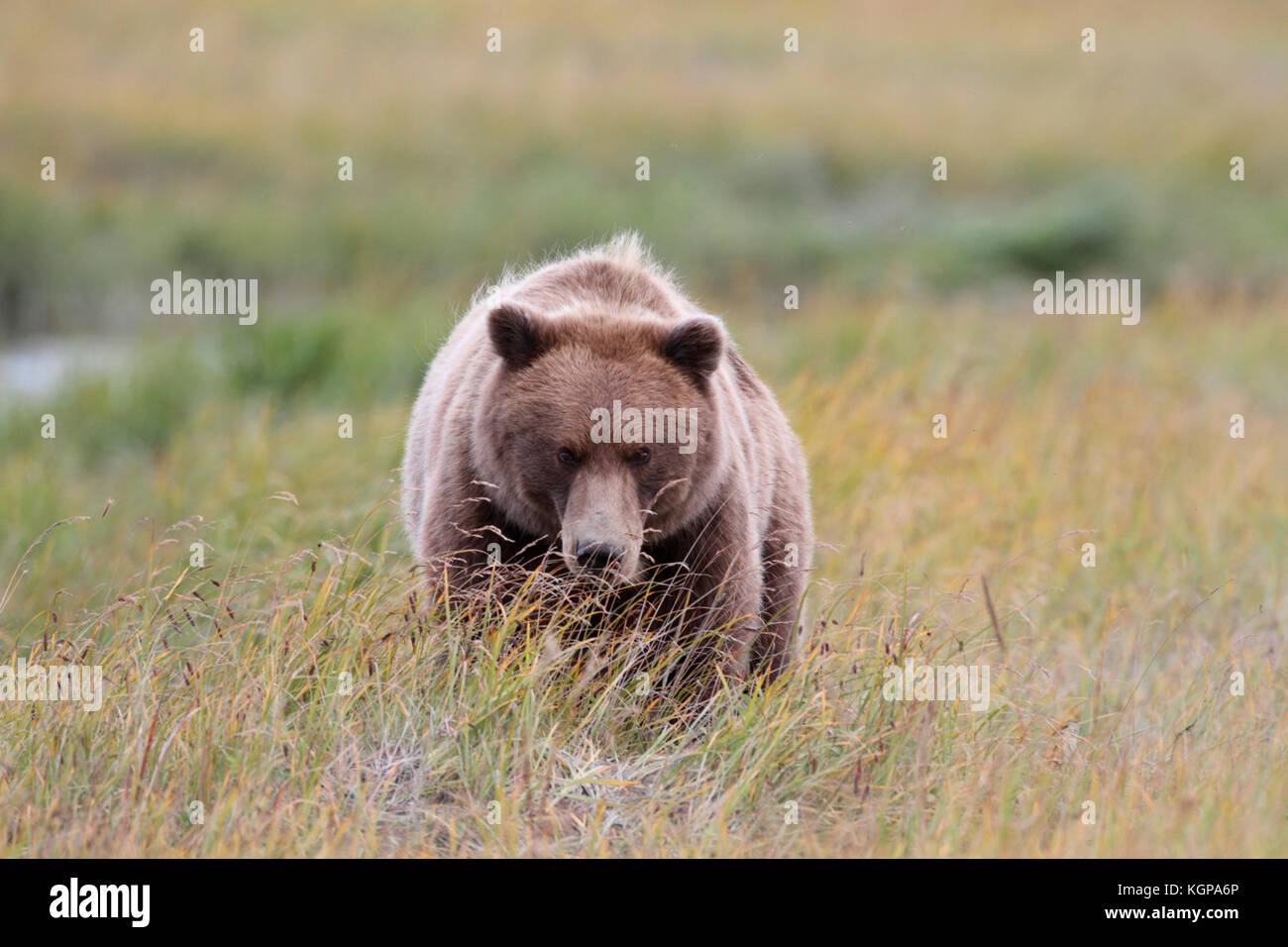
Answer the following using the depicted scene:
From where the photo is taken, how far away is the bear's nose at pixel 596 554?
5164mm

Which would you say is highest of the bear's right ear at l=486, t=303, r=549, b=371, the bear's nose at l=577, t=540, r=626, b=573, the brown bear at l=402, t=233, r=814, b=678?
the bear's right ear at l=486, t=303, r=549, b=371

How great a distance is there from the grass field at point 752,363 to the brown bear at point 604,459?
0.36m

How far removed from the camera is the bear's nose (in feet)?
16.9

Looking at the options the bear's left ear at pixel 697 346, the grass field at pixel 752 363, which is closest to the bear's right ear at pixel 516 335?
the bear's left ear at pixel 697 346

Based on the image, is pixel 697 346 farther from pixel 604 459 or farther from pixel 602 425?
pixel 604 459

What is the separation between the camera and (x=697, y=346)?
18.9 feet

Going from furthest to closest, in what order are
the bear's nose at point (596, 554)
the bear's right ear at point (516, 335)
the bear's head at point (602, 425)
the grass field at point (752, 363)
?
the bear's right ear at point (516, 335)
the bear's head at point (602, 425)
the bear's nose at point (596, 554)
the grass field at point (752, 363)

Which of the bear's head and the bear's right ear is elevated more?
the bear's right ear

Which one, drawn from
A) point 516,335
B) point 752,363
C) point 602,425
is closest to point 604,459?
point 602,425

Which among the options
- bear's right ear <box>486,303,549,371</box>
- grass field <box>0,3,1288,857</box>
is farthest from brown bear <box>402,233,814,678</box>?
grass field <box>0,3,1288,857</box>

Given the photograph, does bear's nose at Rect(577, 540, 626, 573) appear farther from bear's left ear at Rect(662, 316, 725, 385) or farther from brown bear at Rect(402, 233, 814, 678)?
bear's left ear at Rect(662, 316, 725, 385)

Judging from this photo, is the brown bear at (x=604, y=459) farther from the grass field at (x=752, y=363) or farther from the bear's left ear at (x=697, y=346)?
the grass field at (x=752, y=363)

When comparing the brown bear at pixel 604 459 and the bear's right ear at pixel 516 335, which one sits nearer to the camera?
the brown bear at pixel 604 459

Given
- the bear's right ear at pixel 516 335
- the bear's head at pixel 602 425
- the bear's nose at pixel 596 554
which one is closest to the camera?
the bear's nose at pixel 596 554
